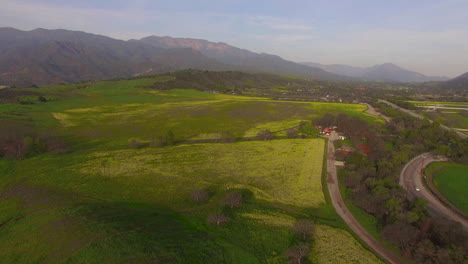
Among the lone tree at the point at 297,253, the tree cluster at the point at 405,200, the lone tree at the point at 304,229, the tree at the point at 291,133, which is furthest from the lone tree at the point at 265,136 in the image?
the lone tree at the point at 297,253

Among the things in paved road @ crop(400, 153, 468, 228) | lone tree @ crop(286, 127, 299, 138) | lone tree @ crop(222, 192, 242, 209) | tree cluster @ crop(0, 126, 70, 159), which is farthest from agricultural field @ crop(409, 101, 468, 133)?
tree cluster @ crop(0, 126, 70, 159)

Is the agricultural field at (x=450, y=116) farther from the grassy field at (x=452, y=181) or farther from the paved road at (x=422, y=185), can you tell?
the grassy field at (x=452, y=181)

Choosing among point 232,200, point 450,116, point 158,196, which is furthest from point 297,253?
point 450,116

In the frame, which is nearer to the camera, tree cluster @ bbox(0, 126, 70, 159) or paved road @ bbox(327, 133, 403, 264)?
paved road @ bbox(327, 133, 403, 264)

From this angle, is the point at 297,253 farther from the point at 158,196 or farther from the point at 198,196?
the point at 158,196

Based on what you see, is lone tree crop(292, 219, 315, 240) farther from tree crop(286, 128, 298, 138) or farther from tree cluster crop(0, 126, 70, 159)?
tree cluster crop(0, 126, 70, 159)

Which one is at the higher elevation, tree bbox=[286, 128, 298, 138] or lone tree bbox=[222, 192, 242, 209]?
tree bbox=[286, 128, 298, 138]
